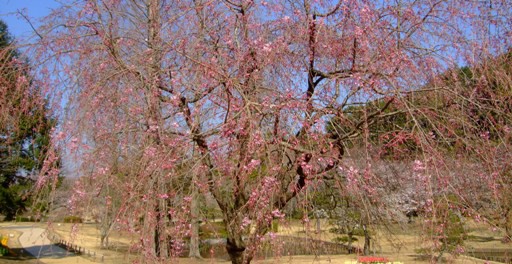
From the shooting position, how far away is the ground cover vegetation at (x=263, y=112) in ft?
9.57

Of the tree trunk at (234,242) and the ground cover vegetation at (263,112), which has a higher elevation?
the ground cover vegetation at (263,112)

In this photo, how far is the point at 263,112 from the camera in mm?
2939

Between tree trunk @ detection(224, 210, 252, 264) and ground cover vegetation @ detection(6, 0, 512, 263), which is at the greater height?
ground cover vegetation @ detection(6, 0, 512, 263)

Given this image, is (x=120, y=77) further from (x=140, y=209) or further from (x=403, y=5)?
(x=403, y=5)

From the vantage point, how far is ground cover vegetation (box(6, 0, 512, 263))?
2.92 meters

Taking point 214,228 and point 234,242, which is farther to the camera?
point 234,242

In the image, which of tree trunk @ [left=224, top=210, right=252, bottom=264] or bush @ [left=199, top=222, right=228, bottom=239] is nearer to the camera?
bush @ [left=199, top=222, right=228, bottom=239]

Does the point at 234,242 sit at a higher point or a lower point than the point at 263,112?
lower

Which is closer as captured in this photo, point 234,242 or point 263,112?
point 263,112

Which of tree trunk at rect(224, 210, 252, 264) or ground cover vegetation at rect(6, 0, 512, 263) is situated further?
tree trunk at rect(224, 210, 252, 264)

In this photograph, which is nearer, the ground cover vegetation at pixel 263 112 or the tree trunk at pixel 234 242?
the ground cover vegetation at pixel 263 112

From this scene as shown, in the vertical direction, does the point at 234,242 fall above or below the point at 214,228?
below

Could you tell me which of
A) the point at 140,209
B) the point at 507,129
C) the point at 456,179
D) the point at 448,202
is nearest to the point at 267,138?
the point at 140,209

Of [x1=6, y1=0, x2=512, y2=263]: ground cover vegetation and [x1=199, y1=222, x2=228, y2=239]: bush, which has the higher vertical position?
[x1=6, y1=0, x2=512, y2=263]: ground cover vegetation
